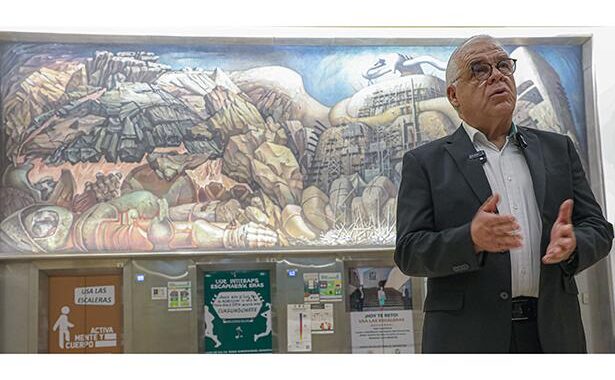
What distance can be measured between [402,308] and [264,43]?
1.10 m

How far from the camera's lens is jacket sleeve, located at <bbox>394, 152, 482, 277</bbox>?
1.37 meters

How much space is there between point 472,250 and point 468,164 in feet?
0.77

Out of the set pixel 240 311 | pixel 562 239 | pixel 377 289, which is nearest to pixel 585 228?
pixel 562 239

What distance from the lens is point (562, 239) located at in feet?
4.47

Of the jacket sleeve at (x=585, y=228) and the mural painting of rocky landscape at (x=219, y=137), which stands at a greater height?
the mural painting of rocky landscape at (x=219, y=137)

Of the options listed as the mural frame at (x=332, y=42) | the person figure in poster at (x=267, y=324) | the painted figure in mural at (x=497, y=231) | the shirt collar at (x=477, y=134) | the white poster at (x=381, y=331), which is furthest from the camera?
the person figure in poster at (x=267, y=324)

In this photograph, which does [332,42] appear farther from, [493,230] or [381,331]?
[493,230]

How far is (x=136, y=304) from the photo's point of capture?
2.69m

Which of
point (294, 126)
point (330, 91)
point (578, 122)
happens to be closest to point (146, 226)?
point (294, 126)

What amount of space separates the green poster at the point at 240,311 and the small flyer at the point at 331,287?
0.67 ft

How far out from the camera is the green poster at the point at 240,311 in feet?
8.63

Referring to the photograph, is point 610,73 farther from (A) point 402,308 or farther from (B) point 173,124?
(B) point 173,124

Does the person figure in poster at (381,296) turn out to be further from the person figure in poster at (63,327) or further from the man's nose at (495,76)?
the man's nose at (495,76)

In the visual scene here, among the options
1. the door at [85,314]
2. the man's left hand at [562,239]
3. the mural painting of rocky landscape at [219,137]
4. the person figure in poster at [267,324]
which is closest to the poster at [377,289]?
the mural painting of rocky landscape at [219,137]
